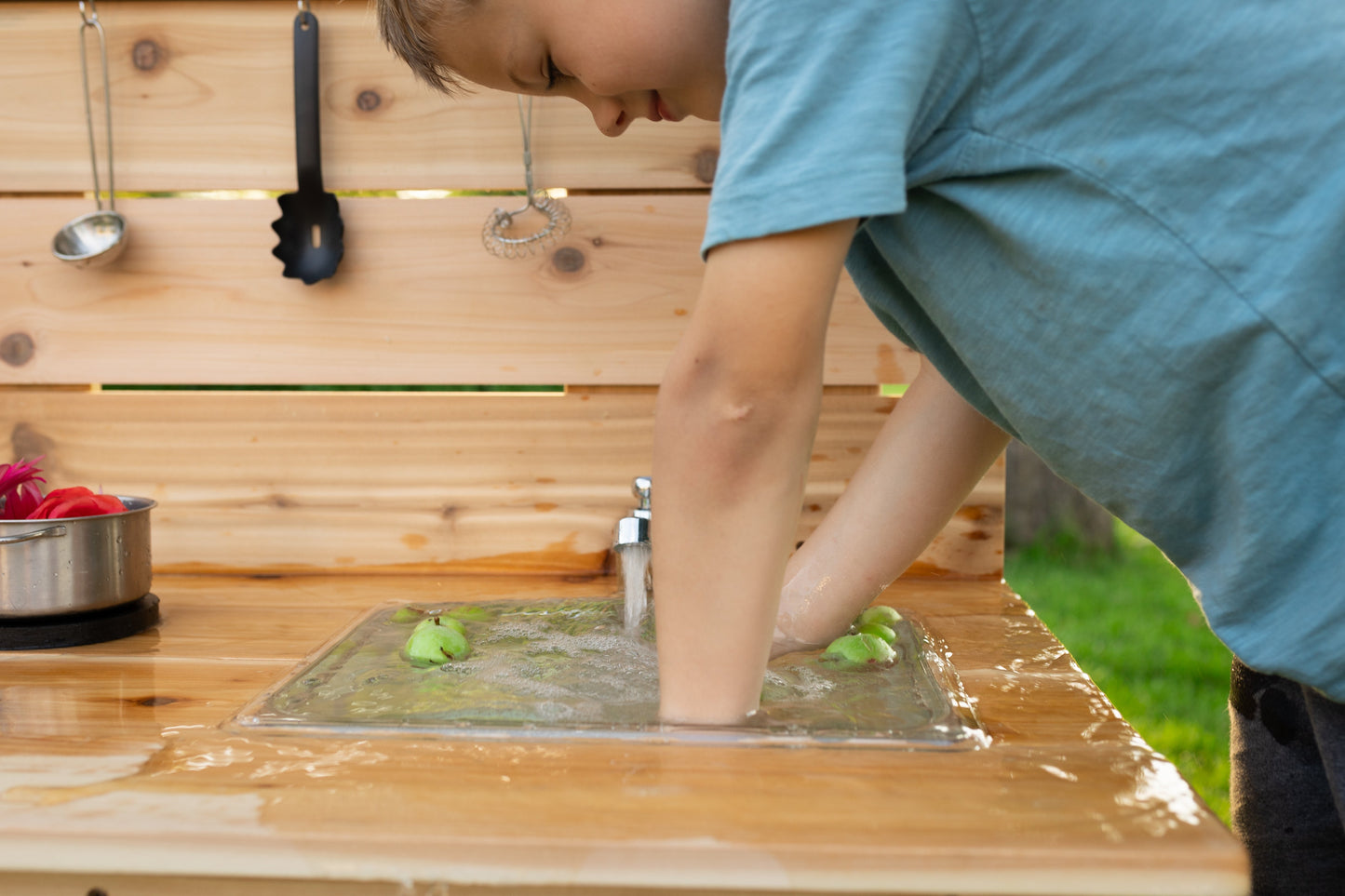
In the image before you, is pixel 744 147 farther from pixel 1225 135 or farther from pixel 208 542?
pixel 208 542

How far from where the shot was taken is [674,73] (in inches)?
27.6

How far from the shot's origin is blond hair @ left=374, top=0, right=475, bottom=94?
2.39ft

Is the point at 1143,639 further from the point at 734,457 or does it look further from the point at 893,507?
the point at 734,457

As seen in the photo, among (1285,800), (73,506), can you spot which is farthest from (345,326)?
(1285,800)

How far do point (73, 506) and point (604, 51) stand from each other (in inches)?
26.0

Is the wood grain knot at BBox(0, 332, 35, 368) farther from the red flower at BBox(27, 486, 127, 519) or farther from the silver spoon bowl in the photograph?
the red flower at BBox(27, 486, 127, 519)

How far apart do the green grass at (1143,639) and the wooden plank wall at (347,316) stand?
1.21 meters

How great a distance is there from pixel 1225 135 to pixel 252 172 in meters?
1.05

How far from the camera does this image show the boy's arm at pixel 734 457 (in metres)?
0.58

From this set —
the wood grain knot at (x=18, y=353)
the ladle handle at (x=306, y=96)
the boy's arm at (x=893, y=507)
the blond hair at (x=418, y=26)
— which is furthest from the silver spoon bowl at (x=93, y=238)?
the boy's arm at (x=893, y=507)

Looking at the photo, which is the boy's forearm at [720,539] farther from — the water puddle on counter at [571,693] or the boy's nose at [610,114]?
the boy's nose at [610,114]

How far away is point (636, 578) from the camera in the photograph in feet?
3.51

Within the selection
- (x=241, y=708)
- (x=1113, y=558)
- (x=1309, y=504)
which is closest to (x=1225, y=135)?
(x=1309, y=504)

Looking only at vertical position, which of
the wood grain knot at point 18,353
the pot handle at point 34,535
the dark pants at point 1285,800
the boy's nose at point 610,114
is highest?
the boy's nose at point 610,114
